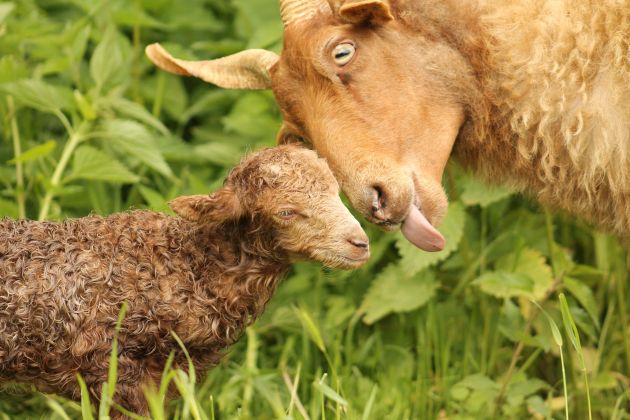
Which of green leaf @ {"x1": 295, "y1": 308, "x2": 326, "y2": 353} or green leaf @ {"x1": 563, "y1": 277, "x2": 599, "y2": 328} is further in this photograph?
green leaf @ {"x1": 563, "y1": 277, "x2": 599, "y2": 328}

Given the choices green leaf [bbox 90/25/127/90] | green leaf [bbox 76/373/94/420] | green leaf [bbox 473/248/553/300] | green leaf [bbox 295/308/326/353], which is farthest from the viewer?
green leaf [bbox 90/25/127/90]

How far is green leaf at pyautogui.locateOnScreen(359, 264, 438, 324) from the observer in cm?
521

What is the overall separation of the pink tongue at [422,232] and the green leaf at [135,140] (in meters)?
1.22

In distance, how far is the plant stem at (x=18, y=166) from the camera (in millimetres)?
5027

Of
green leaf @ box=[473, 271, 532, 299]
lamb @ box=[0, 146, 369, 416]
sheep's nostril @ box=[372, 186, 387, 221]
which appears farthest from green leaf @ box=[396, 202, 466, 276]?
lamb @ box=[0, 146, 369, 416]

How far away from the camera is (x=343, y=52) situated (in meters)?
4.13

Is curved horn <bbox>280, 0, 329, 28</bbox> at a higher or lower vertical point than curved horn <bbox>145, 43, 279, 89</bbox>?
higher

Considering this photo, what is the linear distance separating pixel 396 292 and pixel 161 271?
6.28 ft

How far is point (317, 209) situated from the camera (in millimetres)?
3562

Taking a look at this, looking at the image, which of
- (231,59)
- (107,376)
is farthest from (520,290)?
(107,376)

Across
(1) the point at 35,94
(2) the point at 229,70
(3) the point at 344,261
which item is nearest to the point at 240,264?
(3) the point at 344,261

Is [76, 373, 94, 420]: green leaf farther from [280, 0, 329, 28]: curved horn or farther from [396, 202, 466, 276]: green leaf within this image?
[396, 202, 466, 276]: green leaf

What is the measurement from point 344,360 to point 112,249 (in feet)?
6.63

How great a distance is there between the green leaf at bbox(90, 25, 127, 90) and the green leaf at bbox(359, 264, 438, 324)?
1.58 meters
